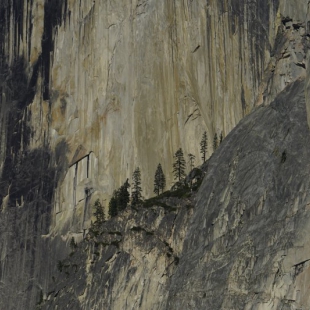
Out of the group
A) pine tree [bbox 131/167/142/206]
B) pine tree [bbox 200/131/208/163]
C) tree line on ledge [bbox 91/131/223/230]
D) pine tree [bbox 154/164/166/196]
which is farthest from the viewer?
pine tree [bbox 200/131/208/163]

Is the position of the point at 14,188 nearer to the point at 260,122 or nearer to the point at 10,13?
the point at 10,13

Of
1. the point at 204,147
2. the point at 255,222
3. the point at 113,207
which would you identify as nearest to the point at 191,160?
the point at 204,147

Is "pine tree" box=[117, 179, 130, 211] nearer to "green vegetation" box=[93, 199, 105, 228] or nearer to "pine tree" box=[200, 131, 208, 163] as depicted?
"green vegetation" box=[93, 199, 105, 228]

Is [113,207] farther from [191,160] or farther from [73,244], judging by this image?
[191,160]

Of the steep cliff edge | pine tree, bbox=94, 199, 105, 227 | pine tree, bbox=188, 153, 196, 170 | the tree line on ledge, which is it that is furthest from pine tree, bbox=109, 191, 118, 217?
pine tree, bbox=188, 153, 196, 170

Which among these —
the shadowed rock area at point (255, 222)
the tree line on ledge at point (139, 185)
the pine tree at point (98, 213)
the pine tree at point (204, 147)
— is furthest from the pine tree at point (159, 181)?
the shadowed rock area at point (255, 222)

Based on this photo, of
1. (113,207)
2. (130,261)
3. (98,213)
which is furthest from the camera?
(98,213)

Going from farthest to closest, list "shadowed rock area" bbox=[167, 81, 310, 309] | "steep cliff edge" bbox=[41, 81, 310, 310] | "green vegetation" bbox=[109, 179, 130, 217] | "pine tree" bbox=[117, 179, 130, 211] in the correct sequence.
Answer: "pine tree" bbox=[117, 179, 130, 211]
"green vegetation" bbox=[109, 179, 130, 217]
"steep cliff edge" bbox=[41, 81, 310, 310]
"shadowed rock area" bbox=[167, 81, 310, 309]

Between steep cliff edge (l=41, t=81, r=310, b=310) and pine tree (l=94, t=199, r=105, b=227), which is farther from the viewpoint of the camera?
pine tree (l=94, t=199, r=105, b=227)
